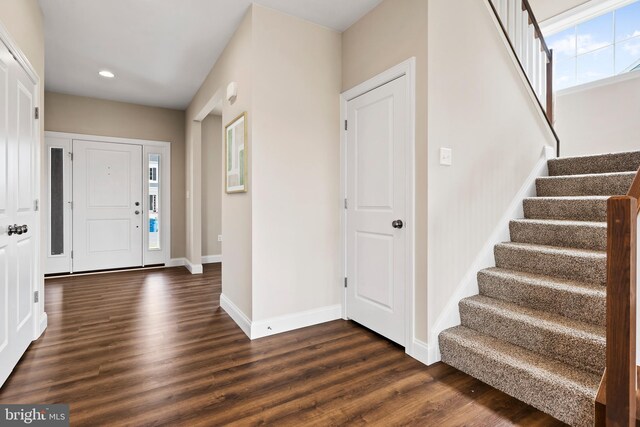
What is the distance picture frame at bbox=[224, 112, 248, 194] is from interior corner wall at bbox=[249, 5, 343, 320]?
18 centimetres

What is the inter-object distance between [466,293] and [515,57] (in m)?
2.12

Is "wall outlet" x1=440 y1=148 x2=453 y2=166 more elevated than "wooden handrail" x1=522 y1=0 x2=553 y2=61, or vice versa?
"wooden handrail" x1=522 y1=0 x2=553 y2=61

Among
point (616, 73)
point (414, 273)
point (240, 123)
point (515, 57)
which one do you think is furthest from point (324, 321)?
point (616, 73)

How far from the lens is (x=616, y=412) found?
1131mm

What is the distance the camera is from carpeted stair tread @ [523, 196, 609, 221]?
96.3 inches

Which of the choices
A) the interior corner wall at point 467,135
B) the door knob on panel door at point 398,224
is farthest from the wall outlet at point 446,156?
the door knob on panel door at point 398,224

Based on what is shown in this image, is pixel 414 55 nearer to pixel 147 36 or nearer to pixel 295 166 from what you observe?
pixel 295 166

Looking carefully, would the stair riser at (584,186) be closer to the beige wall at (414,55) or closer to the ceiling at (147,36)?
the beige wall at (414,55)

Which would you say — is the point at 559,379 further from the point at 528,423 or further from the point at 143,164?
the point at 143,164

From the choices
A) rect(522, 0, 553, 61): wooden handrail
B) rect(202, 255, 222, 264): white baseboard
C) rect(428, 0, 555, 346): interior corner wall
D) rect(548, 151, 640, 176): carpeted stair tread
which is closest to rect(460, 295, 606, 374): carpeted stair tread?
rect(428, 0, 555, 346): interior corner wall

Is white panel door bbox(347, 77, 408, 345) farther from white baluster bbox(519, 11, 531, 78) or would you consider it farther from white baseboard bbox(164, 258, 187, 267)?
white baseboard bbox(164, 258, 187, 267)

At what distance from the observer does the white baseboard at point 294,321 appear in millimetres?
2612

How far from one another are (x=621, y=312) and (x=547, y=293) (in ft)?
3.43

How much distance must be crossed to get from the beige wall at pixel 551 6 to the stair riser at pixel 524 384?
4281 millimetres
